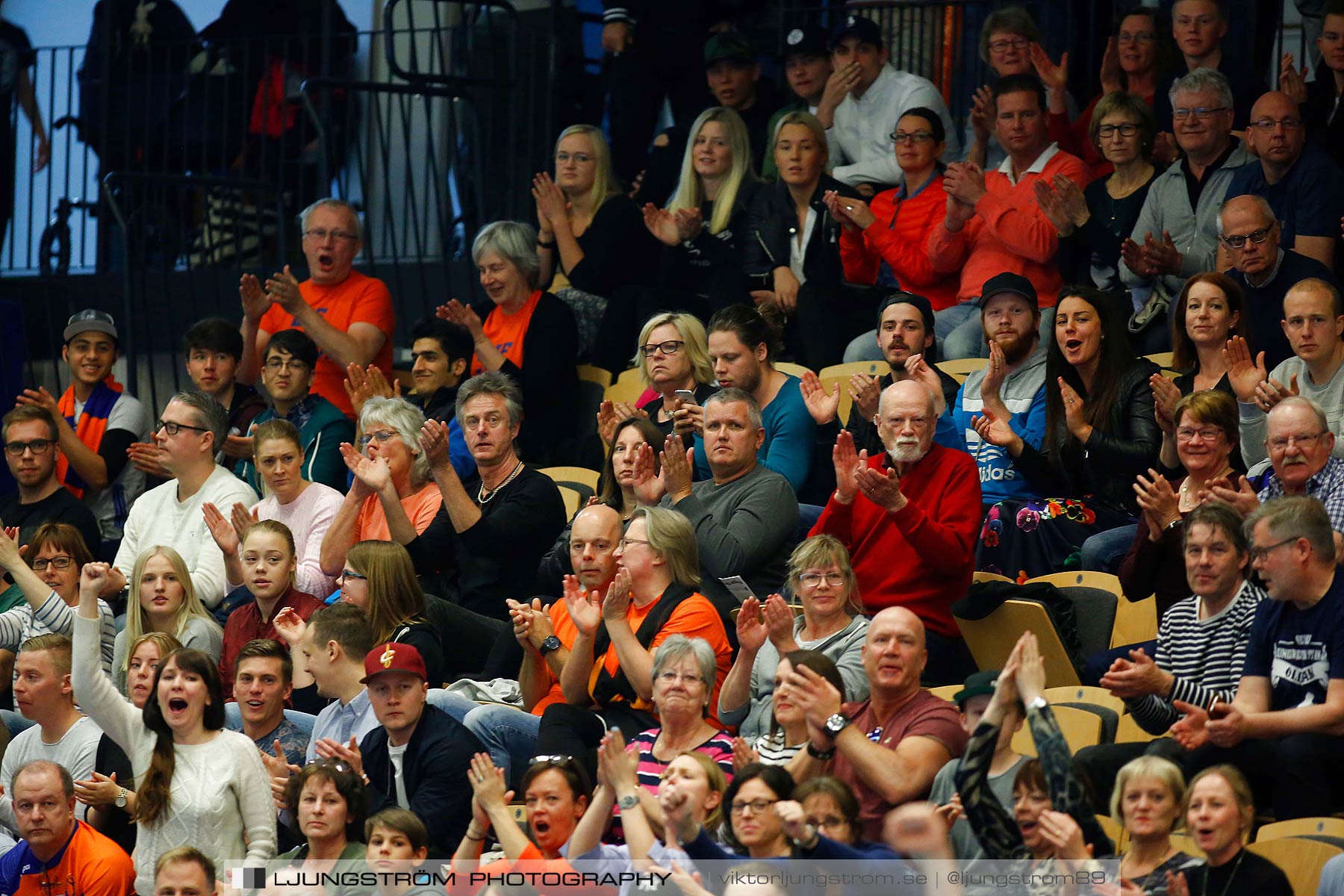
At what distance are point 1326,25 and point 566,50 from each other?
3885mm

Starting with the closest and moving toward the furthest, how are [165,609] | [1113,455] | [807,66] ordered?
[1113,455] → [165,609] → [807,66]

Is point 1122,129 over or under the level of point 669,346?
over

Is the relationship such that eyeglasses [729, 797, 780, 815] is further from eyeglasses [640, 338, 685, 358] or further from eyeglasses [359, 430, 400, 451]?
eyeglasses [359, 430, 400, 451]

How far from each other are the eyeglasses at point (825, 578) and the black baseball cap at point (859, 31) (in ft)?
12.2

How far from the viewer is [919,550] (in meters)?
5.48

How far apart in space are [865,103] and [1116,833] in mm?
4412

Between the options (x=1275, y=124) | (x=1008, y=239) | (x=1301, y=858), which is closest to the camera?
(x=1301, y=858)

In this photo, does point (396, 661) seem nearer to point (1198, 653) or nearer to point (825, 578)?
point (825, 578)

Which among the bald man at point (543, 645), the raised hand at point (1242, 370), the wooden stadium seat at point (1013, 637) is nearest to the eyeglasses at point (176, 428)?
the bald man at point (543, 645)

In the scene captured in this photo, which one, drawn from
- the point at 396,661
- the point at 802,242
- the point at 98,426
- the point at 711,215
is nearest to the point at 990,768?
the point at 396,661

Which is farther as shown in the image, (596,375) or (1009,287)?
(596,375)

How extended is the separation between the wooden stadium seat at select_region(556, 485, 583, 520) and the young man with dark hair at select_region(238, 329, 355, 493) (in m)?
0.96

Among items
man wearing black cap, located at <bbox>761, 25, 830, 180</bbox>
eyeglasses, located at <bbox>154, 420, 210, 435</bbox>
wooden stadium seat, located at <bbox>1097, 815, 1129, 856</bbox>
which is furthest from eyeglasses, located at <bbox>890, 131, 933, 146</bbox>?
wooden stadium seat, located at <bbox>1097, 815, 1129, 856</bbox>

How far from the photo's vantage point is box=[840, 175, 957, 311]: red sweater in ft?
24.5
